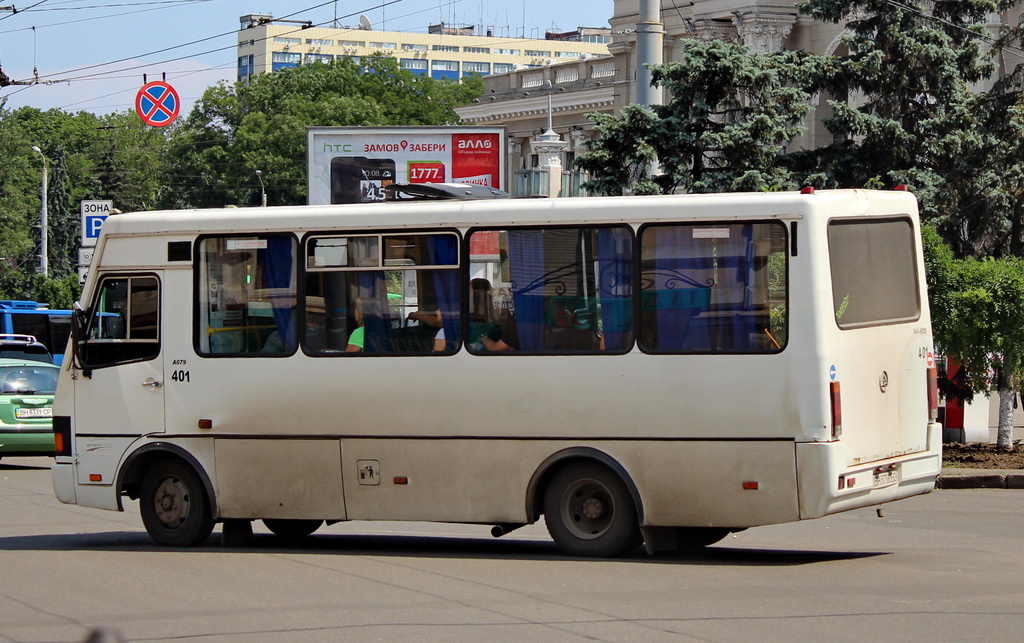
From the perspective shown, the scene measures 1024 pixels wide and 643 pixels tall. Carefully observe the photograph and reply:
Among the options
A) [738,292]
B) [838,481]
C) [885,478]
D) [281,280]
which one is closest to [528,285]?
[738,292]

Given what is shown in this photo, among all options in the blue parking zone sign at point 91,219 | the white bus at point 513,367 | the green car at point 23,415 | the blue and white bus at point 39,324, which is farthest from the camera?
the blue and white bus at point 39,324

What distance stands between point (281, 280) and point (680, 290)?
3071mm

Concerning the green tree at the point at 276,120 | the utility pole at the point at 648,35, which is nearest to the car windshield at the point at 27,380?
the utility pole at the point at 648,35

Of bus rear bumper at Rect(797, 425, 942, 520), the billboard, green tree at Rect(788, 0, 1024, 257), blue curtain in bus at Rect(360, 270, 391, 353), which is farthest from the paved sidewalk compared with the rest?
the billboard

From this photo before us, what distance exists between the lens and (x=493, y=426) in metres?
10.5

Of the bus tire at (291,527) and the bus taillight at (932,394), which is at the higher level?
the bus taillight at (932,394)

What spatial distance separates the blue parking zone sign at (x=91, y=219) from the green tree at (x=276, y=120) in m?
48.7

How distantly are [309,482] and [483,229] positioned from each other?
227 cm

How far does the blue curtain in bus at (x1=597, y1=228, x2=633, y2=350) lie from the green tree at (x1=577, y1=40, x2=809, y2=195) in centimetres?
1440

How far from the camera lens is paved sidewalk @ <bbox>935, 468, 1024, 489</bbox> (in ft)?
51.8

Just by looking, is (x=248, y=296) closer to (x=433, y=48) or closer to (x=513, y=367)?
(x=513, y=367)

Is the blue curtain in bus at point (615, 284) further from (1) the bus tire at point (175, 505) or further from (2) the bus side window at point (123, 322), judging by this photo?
(2) the bus side window at point (123, 322)

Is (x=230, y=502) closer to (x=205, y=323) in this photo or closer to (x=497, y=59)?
(x=205, y=323)

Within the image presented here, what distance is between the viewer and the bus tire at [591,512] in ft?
33.4
